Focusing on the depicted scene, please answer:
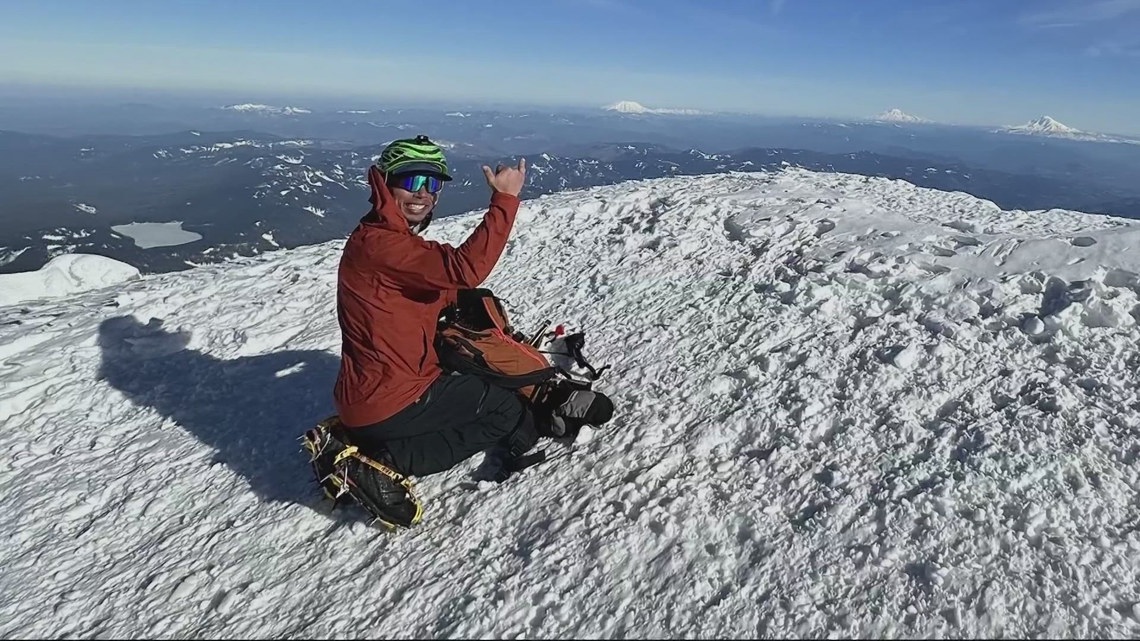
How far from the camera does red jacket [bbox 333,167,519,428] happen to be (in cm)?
420

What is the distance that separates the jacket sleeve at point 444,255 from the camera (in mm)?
4129

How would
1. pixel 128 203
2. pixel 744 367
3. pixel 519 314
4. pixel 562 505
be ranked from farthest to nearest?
pixel 128 203
pixel 519 314
pixel 744 367
pixel 562 505

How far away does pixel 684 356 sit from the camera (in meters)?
6.81

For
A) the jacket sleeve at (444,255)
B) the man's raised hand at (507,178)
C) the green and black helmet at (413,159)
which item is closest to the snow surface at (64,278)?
the green and black helmet at (413,159)

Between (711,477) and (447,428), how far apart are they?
226cm

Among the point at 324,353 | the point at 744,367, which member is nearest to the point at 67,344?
the point at 324,353

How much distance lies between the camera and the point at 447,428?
5.21 m

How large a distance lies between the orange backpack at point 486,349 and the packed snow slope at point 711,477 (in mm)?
773

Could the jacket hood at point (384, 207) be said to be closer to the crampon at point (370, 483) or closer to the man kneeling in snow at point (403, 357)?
the man kneeling in snow at point (403, 357)

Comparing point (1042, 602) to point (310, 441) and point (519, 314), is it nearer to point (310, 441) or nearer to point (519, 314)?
point (310, 441)

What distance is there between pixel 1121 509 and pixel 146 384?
10750 millimetres

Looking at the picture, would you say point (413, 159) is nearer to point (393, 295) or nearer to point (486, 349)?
point (393, 295)

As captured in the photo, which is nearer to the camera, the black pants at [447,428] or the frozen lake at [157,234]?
the black pants at [447,428]

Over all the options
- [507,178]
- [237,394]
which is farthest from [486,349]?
[237,394]
